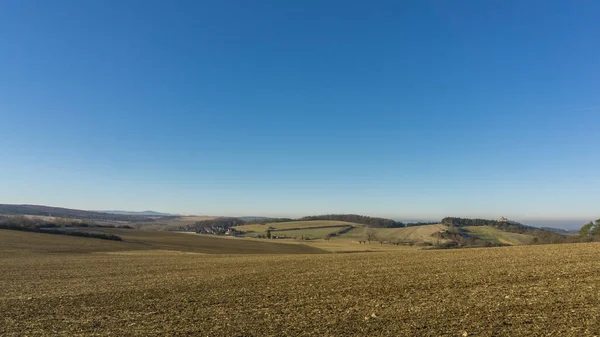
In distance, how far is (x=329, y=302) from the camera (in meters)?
13.2

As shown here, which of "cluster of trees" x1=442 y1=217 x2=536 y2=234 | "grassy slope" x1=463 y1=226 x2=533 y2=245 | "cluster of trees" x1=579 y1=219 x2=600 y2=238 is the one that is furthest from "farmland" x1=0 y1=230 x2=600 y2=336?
"cluster of trees" x1=442 y1=217 x2=536 y2=234

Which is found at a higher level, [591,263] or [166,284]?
[591,263]

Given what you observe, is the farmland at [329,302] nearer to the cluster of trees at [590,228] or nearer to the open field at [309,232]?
the cluster of trees at [590,228]

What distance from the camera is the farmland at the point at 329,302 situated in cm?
1003

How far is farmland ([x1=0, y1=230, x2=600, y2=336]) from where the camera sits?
10.0m

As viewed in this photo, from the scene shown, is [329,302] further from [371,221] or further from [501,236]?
[371,221]

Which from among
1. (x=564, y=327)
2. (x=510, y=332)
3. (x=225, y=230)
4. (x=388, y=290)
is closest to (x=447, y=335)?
(x=510, y=332)

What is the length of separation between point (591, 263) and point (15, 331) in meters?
27.1

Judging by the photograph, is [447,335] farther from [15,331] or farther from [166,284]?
[166,284]

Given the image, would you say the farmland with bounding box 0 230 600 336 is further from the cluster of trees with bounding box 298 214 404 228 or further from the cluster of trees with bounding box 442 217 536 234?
the cluster of trees with bounding box 298 214 404 228

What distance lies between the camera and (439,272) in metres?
18.9

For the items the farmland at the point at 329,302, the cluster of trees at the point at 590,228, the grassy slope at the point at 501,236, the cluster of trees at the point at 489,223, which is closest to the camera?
the farmland at the point at 329,302

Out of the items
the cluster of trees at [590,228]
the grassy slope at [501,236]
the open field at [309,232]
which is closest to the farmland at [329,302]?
the cluster of trees at [590,228]

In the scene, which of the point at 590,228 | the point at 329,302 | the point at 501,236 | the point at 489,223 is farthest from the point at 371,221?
the point at 329,302
